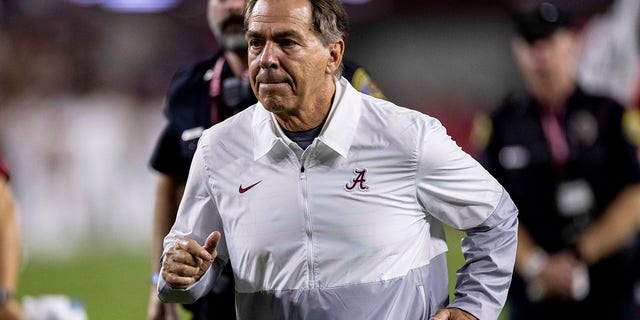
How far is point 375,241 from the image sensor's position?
328 centimetres

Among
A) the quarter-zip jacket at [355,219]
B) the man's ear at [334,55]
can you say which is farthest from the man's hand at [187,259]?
the man's ear at [334,55]

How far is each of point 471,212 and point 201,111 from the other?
149 cm

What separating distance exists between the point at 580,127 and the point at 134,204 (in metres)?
10.9

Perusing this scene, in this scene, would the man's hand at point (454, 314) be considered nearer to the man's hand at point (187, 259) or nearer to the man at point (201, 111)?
the man's hand at point (187, 259)

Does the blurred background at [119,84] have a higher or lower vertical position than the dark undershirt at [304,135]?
lower

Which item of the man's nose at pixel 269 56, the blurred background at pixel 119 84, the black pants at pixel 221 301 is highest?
the man's nose at pixel 269 56

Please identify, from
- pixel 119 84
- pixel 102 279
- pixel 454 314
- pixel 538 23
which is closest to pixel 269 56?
pixel 454 314

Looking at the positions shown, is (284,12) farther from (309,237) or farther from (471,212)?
(471,212)

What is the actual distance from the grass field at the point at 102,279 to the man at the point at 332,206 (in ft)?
22.8

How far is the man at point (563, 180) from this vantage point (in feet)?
19.1

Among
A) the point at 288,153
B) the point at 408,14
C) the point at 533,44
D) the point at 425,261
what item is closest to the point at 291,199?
the point at 288,153

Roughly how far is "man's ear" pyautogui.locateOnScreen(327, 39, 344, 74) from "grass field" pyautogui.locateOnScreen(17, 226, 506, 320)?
6.97 m

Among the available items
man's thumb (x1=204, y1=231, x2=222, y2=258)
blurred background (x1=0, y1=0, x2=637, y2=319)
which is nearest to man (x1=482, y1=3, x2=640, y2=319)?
man's thumb (x1=204, y1=231, x2=222, y2=258)

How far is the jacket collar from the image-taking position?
10.8 feet
